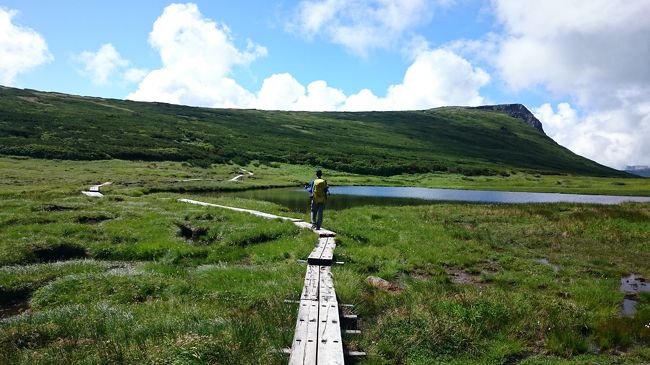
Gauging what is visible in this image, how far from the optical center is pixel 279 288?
14.3m

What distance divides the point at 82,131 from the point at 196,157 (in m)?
40.8

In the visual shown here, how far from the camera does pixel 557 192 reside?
10269 cm

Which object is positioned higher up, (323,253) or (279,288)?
(323,253)

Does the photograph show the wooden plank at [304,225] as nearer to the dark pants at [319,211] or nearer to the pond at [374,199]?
the dark pants at [319,211]

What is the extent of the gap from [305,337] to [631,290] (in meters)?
15.4

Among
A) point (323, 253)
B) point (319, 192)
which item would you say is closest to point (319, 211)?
point (319, 192)

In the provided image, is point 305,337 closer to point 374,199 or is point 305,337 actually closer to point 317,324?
point 317,324

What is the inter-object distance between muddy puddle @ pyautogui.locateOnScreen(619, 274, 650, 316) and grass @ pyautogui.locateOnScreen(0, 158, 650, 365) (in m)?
0.35

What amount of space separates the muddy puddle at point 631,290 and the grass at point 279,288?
0.35m

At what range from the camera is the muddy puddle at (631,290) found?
15141mm

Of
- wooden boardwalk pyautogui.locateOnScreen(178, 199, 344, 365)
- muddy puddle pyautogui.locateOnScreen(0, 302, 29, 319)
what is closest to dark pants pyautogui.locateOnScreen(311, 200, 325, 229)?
wooden boardwalk pyautogui.locateOnScreen(178, 199, 344, 365)

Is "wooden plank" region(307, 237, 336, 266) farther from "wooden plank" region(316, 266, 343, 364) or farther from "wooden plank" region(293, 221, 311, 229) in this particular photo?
"wooden plank" region(293, 221, 311, 229)

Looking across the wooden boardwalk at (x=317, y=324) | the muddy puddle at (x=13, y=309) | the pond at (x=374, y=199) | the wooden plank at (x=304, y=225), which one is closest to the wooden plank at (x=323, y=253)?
the wooden boardwalk at (x=317, y=324)


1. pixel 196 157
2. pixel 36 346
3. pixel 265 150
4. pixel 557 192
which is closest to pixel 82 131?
pixel 196 157
